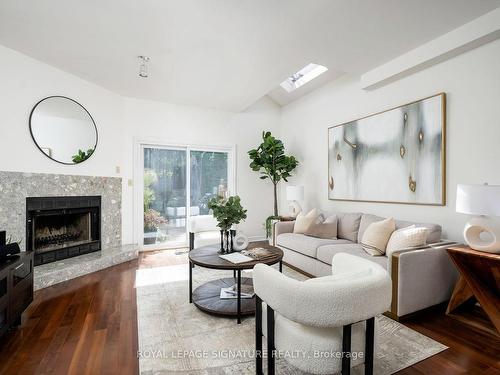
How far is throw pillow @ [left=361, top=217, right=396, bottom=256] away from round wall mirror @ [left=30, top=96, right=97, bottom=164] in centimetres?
397

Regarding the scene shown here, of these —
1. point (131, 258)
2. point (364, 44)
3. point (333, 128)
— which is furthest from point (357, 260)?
point (131, 258)

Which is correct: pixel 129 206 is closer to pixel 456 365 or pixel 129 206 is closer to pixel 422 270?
pixel 422 270

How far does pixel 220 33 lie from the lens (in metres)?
2.81

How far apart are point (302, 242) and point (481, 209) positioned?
188 centimetres

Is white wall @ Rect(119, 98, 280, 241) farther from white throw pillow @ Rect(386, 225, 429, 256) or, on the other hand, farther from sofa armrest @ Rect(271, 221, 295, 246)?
white throw pillow @ Rect(386, 225, 429, 256)

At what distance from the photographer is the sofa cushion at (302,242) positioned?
3.32m

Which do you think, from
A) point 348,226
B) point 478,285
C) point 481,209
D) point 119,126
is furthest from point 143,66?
point 478,285

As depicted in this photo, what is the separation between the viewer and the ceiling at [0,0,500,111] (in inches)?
93.7

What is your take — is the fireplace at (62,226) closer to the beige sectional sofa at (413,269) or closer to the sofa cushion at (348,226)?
the beige sectional sofa at (413,269)

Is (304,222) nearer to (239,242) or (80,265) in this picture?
(239,242)

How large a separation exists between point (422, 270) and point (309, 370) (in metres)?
1.62

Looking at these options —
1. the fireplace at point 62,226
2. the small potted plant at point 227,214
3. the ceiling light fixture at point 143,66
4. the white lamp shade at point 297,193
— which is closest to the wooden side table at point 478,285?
the small potted plant at point 227,214

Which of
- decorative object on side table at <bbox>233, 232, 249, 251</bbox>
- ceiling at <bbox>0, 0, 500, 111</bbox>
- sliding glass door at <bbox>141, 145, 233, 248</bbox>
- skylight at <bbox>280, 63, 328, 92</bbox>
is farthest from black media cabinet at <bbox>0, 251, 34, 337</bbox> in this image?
skylight at <bbox>280, 63, 328, 92</bbox>

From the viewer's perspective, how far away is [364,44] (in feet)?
9.65
